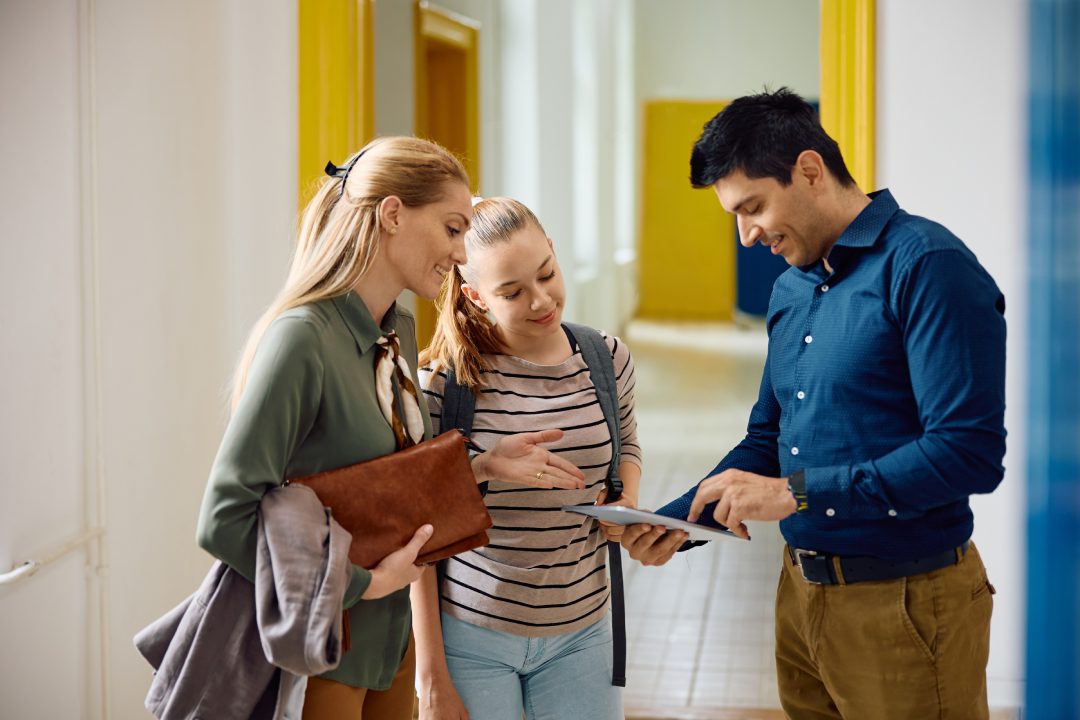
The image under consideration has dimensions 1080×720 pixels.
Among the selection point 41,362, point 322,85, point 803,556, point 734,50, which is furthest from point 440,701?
point 734,50

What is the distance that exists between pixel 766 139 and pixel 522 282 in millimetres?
494

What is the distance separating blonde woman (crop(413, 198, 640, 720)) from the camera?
6.68ft

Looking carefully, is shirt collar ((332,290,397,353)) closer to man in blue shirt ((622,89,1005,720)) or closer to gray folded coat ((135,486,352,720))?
gray folded coat ((135,486,352,720))

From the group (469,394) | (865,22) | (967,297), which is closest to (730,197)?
(967,297)

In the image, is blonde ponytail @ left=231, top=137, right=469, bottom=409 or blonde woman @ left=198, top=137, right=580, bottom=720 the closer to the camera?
blonde woman @ left=198, top=137, right=580, bottom=720

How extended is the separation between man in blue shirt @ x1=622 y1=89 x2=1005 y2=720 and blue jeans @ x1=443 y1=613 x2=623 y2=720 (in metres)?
0.37

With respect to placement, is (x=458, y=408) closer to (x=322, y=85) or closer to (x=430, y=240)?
(x=430, y=240)

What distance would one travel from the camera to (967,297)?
1.70 meters

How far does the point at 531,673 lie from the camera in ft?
6.82

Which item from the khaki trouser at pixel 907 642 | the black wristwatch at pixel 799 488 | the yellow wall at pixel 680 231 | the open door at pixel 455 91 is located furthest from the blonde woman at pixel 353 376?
the yellow wall at pixel 680 231

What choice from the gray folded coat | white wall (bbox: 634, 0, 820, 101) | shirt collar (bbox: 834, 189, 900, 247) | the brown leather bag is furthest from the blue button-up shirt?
white wall (bbox: 634, 0, 820, 101)

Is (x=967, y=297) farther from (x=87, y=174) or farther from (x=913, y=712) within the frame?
(x=87, y=174)

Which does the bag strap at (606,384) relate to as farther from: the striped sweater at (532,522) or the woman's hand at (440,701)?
the woman's hand at (440,701)

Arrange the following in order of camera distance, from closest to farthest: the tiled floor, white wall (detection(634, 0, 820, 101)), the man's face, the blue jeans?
1. the man's face
2. the blue jeans
3. the tiled floor
4. white wall (detection(634, 0, 820, 101))
